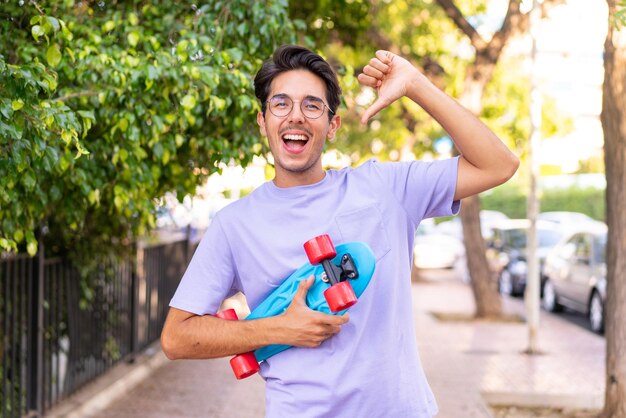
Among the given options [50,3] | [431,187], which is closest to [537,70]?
[50,3]

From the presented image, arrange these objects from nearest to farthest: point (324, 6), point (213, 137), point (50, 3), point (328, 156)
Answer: point (50, 3)
point (213, 137)
point (328, 156)
point (324, 6)

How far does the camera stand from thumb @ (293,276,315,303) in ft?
8.33

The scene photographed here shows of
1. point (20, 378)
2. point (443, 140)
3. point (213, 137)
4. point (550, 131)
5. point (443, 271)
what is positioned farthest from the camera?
point (443, 271)

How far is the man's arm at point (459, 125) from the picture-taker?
2684 mm

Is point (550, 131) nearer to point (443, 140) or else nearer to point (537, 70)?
point (443, 140)

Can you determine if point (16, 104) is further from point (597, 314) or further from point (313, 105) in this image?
point (597, 314)

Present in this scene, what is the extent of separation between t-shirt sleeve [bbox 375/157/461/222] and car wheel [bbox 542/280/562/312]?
1446cm

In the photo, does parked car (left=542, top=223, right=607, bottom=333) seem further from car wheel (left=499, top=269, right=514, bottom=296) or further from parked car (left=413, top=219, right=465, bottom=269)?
parked car (left=413, top=219, right=465, bottom=269)

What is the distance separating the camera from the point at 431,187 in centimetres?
274

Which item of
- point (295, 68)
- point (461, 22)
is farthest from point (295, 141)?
point (461, 22)

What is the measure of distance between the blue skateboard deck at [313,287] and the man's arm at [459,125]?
1.32 ft

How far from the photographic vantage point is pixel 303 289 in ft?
8.36

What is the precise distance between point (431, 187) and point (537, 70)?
388 inches

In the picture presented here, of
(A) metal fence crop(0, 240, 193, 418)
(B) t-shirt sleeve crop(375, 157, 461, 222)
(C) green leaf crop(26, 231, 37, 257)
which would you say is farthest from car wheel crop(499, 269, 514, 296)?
(B) t-shirt sleeve crop(375, 157, 461, 222)
